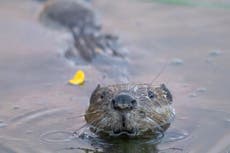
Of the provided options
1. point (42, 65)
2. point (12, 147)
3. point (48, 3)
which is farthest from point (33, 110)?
point (48, 3)

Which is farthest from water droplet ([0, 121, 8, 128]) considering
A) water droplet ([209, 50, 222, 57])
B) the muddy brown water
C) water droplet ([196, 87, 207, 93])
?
water droplet ([209, 50, 222, 57])

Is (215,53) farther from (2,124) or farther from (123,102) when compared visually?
(123,102)

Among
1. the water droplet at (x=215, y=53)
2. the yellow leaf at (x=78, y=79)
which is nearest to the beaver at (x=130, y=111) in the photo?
the yellow leaf at (x=78, y=79)

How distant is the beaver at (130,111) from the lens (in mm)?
5273

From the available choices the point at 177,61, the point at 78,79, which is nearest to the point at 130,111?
the point at 78,79

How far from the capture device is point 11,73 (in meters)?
7.34

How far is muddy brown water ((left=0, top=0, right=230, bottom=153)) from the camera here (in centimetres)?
573

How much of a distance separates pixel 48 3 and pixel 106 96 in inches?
152

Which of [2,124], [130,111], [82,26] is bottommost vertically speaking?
[2,124]

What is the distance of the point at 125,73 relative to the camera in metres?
7.23

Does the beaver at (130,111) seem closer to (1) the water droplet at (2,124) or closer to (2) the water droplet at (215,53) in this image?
(1) the water droplet at (2,124)

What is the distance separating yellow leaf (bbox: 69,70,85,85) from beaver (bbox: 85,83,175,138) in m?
1.19

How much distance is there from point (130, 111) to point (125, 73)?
1990 mm

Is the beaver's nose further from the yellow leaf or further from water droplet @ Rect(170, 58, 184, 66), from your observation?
water droplet @ Rect(170, 58, 184, 66)
